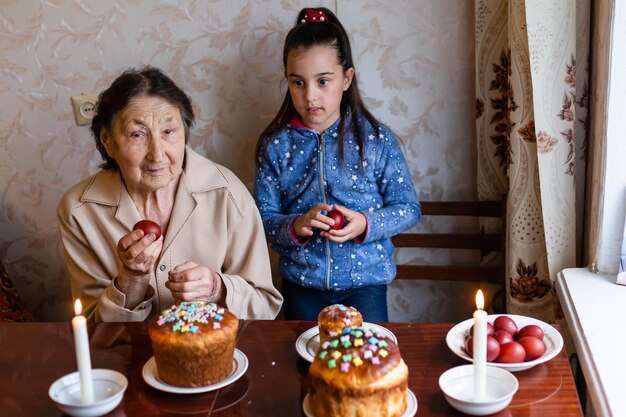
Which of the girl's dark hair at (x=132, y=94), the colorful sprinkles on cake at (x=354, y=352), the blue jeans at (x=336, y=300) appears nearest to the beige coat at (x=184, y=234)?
the girl's dark hair at (x=132, y=94)

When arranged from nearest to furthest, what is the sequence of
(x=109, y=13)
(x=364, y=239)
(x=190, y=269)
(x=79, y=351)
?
(x=79, y=351), (x=190, y=269), (x=364, y=239), (x=109, y=13)

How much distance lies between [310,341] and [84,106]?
1452 millimetres

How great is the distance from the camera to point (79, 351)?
111cm

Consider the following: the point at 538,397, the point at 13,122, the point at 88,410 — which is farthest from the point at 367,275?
the point at 13,122

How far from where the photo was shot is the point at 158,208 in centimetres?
186

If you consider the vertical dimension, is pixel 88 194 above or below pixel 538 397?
above

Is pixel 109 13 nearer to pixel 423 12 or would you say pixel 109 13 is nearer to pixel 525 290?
pixel 423 12

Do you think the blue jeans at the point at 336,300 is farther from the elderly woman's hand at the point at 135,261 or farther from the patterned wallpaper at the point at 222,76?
the elderly woman's hand at the point at 135,261

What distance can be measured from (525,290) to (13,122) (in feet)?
5.88

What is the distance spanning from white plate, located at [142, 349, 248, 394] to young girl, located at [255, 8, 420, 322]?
72 cm

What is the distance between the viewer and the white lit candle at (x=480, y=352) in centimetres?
109

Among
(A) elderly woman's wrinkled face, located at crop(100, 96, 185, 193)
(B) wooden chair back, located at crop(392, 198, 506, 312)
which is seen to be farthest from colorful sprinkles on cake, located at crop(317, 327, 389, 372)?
(B) wooden chair back, located at crop(392, 198, 506, 312)

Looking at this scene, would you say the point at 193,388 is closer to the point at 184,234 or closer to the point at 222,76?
the point at 184,234

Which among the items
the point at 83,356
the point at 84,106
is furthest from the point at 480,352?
Result: the point at 84,106
